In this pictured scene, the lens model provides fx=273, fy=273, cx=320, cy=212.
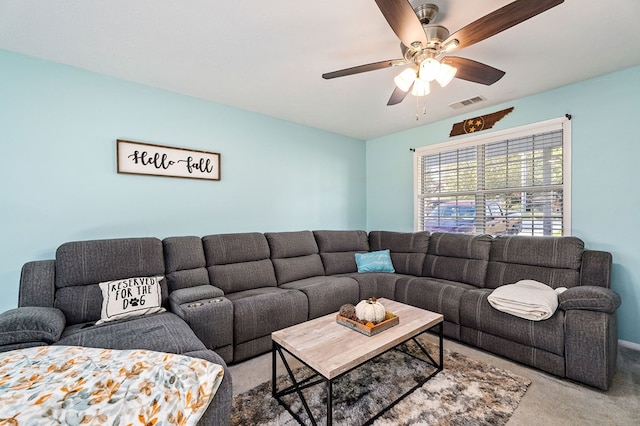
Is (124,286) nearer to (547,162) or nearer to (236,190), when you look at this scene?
(236,190)

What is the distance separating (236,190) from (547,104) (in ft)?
11.6

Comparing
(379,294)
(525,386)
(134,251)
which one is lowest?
(525,386)

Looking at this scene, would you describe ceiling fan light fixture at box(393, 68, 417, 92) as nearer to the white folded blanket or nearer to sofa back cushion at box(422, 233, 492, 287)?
the white folded blanket

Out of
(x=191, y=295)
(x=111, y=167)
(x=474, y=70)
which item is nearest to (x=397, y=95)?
(x=474, y=70)

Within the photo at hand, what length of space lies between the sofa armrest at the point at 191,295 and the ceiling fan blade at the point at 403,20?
7.38ft

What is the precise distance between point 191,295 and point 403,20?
2333 millimetres

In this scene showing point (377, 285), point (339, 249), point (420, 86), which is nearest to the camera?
point (420, 86)

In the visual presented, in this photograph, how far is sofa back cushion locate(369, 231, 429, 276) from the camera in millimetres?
3443

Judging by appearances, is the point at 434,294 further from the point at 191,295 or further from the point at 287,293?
the point at 191,295

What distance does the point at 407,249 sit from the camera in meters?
3.60

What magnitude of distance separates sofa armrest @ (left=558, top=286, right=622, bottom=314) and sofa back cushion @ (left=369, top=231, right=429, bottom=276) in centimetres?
146

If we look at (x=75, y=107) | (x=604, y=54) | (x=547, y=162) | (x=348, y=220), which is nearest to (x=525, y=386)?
(x=547, y=162)

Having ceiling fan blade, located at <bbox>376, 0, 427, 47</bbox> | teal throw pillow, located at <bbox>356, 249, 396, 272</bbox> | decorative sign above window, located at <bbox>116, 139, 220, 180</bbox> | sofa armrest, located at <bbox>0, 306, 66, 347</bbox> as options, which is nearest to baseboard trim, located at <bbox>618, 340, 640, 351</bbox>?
teal throw pillow, located at <bbox>356, 249, 396, 272</bbox>

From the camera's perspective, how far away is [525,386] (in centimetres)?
191
